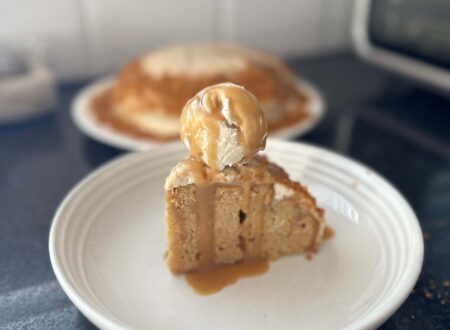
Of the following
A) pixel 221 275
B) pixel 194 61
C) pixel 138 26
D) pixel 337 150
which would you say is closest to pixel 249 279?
pixel 221 275

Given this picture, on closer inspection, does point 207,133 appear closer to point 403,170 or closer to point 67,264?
point 67,264

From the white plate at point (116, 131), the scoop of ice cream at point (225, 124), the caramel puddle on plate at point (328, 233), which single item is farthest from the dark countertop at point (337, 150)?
the scoop of ice cream at point (225, 124)

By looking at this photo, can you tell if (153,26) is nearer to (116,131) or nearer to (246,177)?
(116,131)

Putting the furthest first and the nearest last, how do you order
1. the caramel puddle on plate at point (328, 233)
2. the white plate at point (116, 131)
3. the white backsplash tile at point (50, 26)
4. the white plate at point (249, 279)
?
the white backsplash tile at point (50, 26), the white plate at point (116, 131), the caramel puddle on plate at point (328, 233), the white plate at point (249, 279)

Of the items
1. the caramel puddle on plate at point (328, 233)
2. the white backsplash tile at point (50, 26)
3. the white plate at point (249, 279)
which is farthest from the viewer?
the white backsplash tile at point (50, 26)

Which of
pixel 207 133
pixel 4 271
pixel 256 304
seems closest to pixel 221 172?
pixel 207 133

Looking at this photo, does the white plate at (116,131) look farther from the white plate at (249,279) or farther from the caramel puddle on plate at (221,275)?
the caramel puddle on plate at (221,275)

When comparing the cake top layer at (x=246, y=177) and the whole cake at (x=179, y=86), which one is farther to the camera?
the whole cake at (x=179, y=86)
